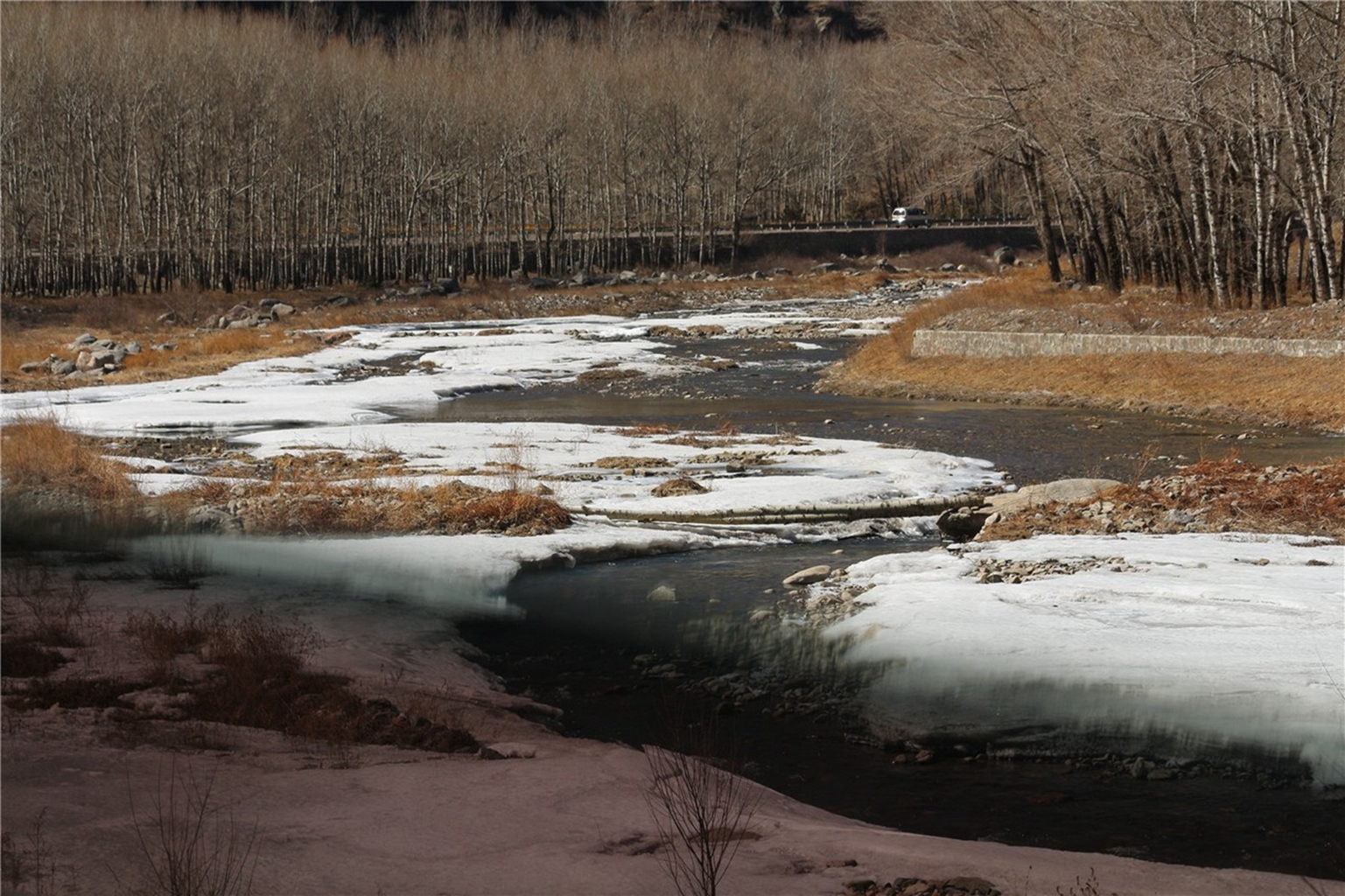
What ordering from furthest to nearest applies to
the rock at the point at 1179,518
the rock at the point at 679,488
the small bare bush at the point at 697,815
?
the rock at the point at 679,488
the rock at the point at 1179,518
the small bare bush at the point at 697,815

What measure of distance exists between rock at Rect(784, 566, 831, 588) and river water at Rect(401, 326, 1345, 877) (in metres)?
0.25

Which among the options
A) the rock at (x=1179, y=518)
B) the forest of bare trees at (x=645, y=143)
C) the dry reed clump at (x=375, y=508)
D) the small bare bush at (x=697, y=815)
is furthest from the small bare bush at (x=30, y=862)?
the forest of bare trees at (x=645, y=143)

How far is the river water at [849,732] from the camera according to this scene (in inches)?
336

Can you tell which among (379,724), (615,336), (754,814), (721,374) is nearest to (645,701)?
(379,724)

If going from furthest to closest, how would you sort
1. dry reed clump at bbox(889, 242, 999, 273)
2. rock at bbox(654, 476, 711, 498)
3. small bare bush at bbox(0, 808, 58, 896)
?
dry reed clump at bbox(889, 242, 999, 273) → rock at bbox(654, 476, 711, 498) → small bare bush at bbox(0, 808, 58, 896)

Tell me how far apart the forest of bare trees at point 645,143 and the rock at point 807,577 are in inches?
706

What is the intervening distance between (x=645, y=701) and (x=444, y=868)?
401 centimetres

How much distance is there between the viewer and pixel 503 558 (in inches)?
598

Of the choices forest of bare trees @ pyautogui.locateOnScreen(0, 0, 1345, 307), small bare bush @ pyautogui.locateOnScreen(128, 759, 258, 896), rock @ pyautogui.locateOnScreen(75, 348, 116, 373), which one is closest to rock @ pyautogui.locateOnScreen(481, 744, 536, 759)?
small bare bush @ pyautogui.locateOnScreen(128, 759, 258, 896)

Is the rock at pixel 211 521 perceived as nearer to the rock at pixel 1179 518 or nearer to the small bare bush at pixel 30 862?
the small bare bush at pixel 30 862

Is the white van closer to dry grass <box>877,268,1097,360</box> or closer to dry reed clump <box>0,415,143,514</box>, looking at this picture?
dry grass <box>877,268,1097,360</box>

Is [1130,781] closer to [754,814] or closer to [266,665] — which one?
[754,814]

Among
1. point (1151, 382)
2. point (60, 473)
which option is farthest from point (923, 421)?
point (60, 473)

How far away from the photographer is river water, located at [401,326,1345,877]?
854 centimetres
